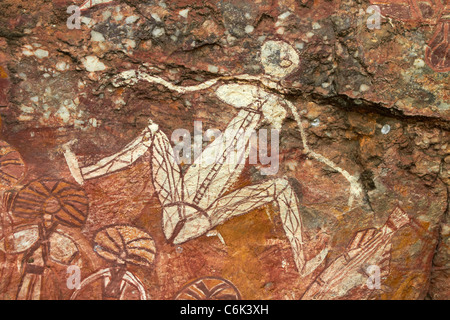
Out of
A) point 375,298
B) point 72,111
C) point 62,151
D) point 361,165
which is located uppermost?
point 72,111

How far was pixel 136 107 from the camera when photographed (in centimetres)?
233

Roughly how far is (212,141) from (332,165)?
60cm

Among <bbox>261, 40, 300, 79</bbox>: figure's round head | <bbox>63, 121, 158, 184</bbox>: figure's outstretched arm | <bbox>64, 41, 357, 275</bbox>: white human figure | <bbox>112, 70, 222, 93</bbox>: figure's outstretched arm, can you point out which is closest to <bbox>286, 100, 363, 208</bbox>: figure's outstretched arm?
<bbox>64, 41, 357, 275</bbox>: white human figure

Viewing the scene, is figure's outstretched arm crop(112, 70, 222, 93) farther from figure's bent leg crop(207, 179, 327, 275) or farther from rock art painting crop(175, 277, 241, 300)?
rock art painting crop(175, 277, 241, 300)

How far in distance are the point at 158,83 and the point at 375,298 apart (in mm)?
1556

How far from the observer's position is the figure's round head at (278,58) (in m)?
2.28

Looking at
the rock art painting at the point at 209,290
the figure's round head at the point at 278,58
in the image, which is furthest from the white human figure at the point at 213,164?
the rock art painting at the point at 209,290

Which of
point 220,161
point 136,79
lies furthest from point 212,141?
point 136,79

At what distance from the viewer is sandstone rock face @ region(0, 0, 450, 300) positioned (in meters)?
2.25

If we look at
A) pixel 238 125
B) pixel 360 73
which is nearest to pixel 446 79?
pixel 360 73

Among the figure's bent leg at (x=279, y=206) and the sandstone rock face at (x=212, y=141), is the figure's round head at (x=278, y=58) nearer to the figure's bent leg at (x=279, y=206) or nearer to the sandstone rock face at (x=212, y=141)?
the sandstone rock face at (x=212, y=141)

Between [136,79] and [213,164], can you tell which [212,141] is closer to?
[213,164]

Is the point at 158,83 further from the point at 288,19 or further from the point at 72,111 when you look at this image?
the point at 288,19

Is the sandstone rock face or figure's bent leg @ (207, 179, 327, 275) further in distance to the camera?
figure's bent leg @ (207, 179, 327, 275)
